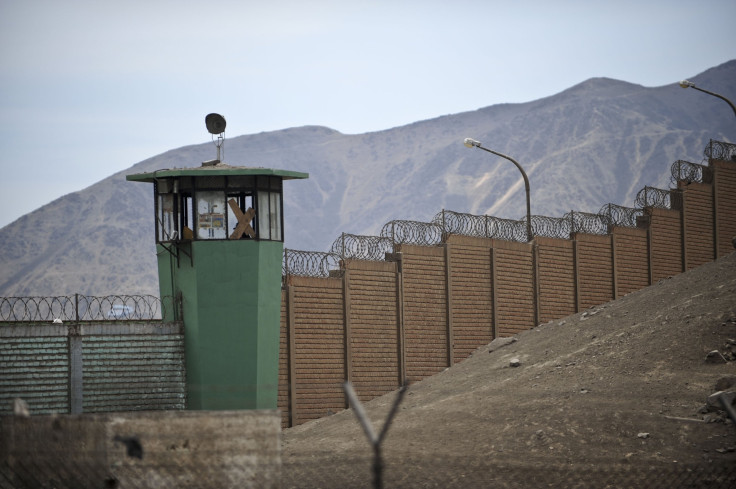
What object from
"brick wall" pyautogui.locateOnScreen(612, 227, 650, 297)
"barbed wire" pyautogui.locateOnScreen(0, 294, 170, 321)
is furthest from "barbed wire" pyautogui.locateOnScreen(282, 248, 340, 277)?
"brick wall" pyautogui.locateOnScreen(612, 227, 650, 297)

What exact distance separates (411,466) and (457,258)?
9840 mm

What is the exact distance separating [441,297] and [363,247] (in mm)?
2621

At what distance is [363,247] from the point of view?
73.3ft

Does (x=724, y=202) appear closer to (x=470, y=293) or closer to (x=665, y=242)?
(x=665, y=242)

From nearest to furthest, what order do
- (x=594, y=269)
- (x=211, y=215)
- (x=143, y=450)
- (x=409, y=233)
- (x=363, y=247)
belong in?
(x=143, y=450) → (x=211, y=215) → (x=363, y=247) → (x=409, y=233) → (x=594, y=269)

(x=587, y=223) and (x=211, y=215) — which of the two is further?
(x=587, y=223)

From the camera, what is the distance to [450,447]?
53.0ft

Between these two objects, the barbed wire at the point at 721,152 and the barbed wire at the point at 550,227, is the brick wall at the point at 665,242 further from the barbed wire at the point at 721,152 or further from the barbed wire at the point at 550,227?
the barbed wire at the point at 550,227

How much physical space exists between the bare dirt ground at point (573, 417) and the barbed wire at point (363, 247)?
9.42 feet

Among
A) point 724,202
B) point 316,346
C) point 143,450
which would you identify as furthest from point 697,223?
point 143,450

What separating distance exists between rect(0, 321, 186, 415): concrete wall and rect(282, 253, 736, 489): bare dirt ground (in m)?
2.48

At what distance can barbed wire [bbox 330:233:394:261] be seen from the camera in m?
22.0

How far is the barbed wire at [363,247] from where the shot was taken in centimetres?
2197

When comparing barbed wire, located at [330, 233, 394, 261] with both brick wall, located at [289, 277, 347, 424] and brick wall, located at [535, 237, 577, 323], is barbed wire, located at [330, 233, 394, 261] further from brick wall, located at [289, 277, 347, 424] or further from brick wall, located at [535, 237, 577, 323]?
brick wall, located at [535, 237, 577, 323]
